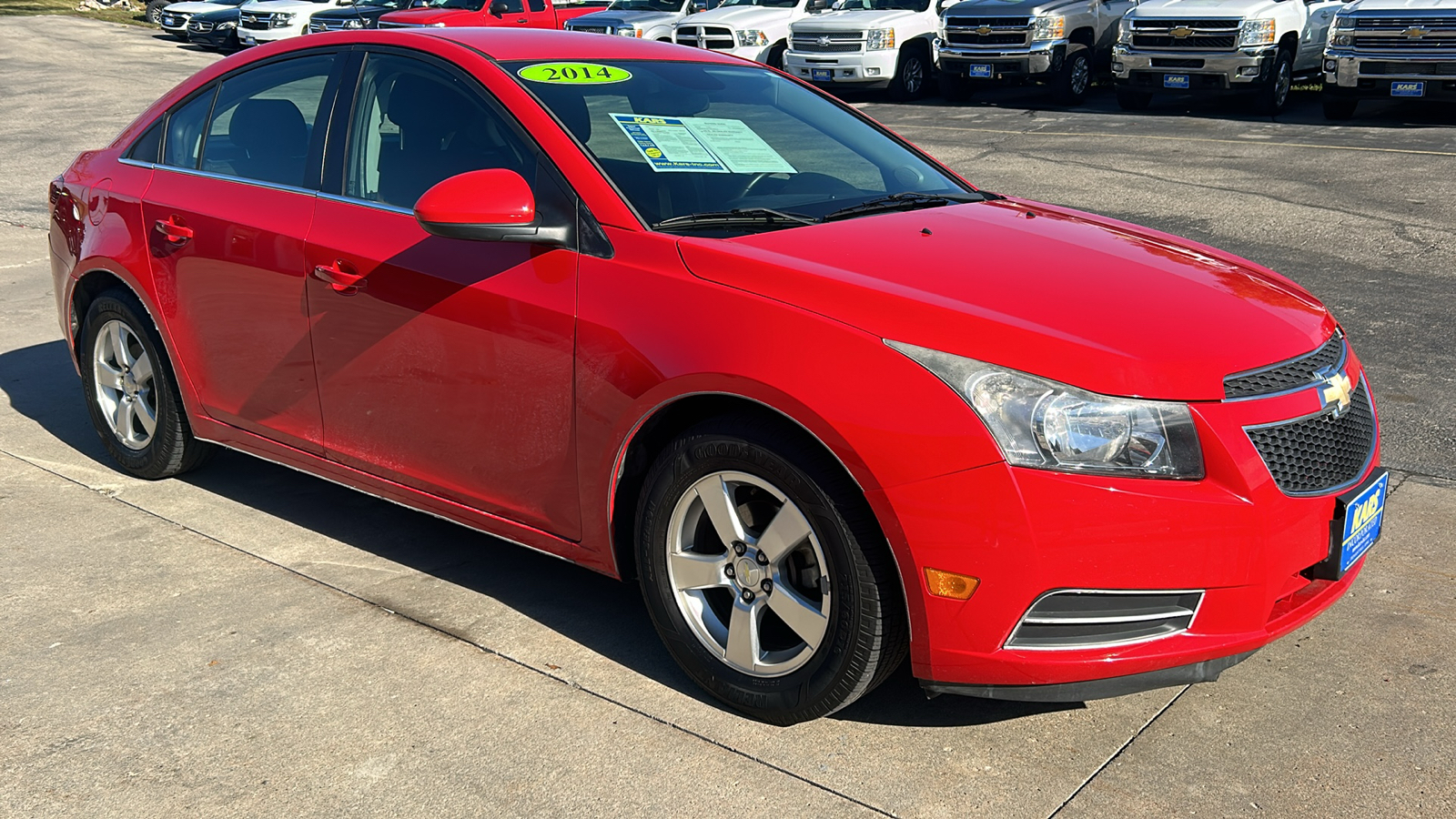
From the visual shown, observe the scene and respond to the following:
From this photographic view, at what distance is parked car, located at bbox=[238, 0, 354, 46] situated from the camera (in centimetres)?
2602

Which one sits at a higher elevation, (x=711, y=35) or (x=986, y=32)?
(x=986, y=32)

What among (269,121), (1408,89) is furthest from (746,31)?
(269,121)

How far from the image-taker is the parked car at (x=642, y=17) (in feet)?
68.4

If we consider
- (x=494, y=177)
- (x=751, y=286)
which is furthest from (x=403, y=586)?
(x=751, y=286)

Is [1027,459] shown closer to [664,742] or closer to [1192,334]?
[1192,334]

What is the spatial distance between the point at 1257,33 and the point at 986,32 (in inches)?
150

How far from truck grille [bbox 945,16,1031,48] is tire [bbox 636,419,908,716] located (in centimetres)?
1647

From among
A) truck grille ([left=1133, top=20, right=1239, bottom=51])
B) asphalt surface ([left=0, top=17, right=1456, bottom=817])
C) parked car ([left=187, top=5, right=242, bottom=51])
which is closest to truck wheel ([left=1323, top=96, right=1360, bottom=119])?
truck grille ([left=1133, top=20, right=1239, bottom=51])

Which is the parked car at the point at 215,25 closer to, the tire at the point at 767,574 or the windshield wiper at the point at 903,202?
the windshield wiper at the point at 903,202

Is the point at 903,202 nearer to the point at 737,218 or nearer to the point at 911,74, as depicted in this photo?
the point at 737,218

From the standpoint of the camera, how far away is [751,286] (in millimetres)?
3260

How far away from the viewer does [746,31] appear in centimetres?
2000

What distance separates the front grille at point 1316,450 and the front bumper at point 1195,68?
47.1ft

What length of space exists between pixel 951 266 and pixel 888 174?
1093 millimetres
